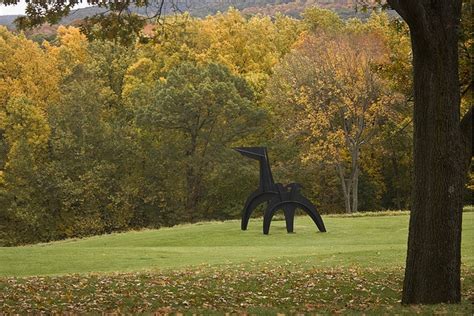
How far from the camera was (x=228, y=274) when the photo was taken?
596 inches

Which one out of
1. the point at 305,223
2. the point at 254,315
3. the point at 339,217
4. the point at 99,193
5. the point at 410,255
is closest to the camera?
the point at 254,315

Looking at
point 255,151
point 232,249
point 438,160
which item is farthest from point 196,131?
point 438,160

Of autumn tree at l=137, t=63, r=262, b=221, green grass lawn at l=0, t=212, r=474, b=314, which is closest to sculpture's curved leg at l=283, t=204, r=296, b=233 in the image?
green grass lawn at l=0, t=212, r=474, b=314

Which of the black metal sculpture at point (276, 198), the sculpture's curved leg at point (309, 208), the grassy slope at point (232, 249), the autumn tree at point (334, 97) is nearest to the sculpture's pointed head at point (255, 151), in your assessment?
the black metal sculpture at point (276, 198)

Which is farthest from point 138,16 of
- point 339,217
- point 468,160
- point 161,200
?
point 161,200

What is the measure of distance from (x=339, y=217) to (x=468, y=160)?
24.1 m

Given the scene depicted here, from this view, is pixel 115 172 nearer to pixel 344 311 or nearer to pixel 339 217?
pixel 339 217

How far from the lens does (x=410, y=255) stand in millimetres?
10445

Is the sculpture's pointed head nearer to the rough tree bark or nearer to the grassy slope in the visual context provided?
the grassy slope

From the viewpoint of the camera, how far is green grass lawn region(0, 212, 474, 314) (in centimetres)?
1089

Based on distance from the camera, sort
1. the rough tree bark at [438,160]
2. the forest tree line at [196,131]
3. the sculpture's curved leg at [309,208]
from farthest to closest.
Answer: the forest tree line at [196,131] → the sculpture's curved leg at [309,208] → the rough tree bark at [438,160]

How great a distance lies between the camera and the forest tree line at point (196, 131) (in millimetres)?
42406

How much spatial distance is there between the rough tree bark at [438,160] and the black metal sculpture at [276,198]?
55.2 feet

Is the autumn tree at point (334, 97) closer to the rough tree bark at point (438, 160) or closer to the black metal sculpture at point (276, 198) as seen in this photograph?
the black metal sculpture at point (276, 198)
